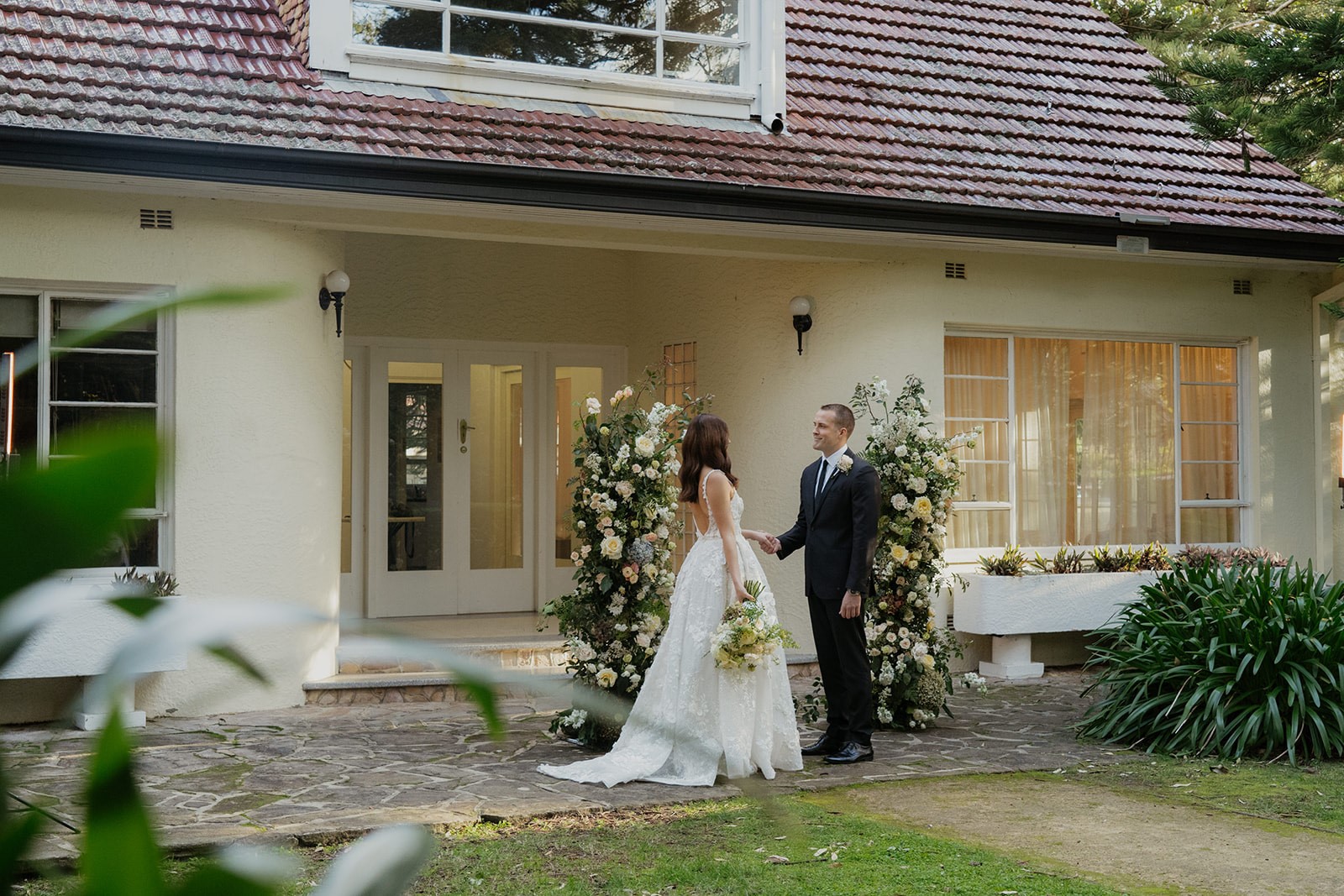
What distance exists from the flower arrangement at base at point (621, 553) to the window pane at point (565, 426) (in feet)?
16.1

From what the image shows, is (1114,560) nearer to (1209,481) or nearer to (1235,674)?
(1209,481)

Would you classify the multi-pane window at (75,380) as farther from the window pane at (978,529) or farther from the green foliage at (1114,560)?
the green foliage at (1114,560)

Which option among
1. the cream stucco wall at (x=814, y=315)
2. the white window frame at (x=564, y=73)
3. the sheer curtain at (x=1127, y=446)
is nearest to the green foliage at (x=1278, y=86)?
the cream stucco wall at (x=814, y=315)

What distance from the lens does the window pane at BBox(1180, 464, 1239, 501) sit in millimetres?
12164

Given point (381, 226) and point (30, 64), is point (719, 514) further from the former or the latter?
point (30, 64)

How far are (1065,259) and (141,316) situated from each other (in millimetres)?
11656

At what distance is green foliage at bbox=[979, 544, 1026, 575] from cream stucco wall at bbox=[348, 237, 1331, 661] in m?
0.98

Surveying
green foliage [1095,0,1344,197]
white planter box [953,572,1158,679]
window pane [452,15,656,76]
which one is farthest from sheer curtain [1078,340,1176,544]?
window pane [452,15,656,76]

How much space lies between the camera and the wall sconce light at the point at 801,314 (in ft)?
35.6

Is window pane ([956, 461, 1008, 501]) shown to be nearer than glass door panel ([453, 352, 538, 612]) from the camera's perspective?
Yes

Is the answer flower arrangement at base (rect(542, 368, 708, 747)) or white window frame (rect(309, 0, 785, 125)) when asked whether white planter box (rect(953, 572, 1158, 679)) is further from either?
white window frame (rect(309, 0, 785, 125))

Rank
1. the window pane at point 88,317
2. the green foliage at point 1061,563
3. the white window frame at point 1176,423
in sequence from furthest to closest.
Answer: the white window frame at point 1176,423, the green foliage at point 1061,563, the window pane at point 88,317

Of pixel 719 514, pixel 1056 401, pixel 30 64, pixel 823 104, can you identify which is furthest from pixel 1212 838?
pixel 30 64

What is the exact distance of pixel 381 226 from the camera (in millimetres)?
9617
